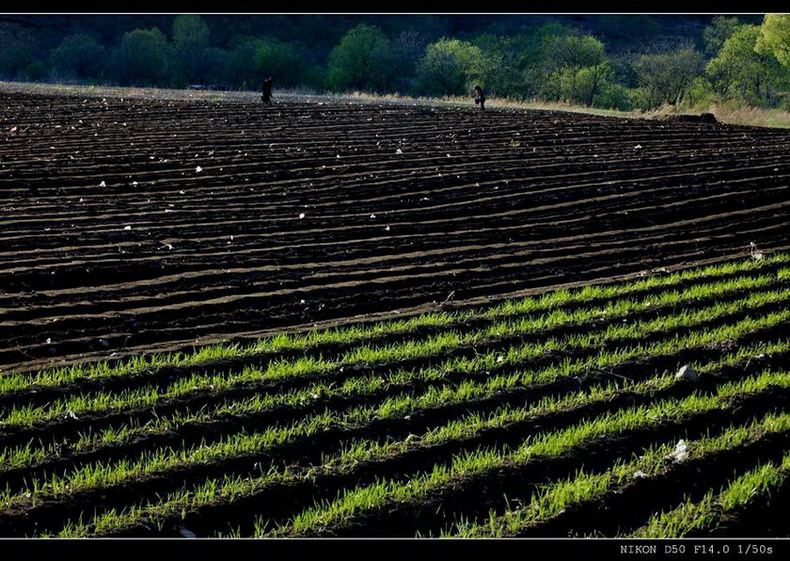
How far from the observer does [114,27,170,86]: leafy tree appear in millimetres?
62438

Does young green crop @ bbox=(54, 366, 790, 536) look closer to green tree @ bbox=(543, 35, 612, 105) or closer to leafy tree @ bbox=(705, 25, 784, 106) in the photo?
leafy tree @ bbox=(705, 25, 784, 106)

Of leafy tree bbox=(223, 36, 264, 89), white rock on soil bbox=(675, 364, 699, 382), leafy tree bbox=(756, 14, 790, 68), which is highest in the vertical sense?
leafy tree bbox=(756, 14, 790, 68)

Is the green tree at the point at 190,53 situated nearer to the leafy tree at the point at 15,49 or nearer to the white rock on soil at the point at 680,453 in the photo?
the leafy tree at the point at 15,49

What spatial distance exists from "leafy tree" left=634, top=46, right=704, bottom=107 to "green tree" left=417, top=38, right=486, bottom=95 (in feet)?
41.8

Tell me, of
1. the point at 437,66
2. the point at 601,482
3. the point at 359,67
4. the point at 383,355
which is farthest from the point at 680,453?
the point at 359,67

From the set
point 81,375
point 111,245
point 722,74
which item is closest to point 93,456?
point 81,375

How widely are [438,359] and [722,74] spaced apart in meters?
54.6

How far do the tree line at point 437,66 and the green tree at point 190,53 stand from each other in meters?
0.12

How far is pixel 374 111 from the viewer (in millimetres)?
24938

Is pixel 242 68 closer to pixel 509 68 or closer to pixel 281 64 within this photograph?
pixel 281 64

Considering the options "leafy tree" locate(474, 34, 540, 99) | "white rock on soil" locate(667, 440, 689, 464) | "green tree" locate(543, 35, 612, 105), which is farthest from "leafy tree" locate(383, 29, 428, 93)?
"white rock on soil" locate(667, 440, 689, 464)

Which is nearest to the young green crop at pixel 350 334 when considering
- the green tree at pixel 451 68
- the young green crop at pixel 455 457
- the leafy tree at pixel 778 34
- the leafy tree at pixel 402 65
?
the young green crop at pixel 455 457

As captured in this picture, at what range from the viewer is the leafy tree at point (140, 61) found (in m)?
62.4

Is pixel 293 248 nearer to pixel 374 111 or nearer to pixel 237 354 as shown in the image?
pixel 237 354
